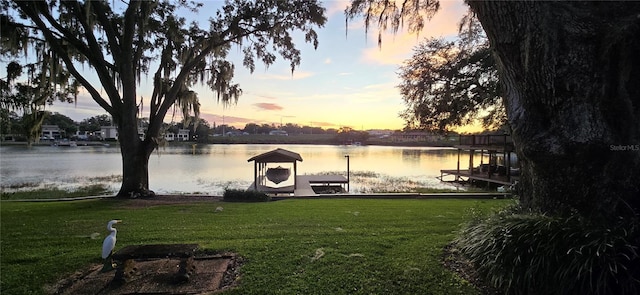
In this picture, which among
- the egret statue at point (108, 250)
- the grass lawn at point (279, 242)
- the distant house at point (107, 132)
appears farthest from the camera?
the distant house at point (107, 132)

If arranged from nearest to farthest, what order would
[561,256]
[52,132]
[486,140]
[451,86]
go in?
1. [561,256]
2. [451,86]
3. [486,140]
4. [52,132]

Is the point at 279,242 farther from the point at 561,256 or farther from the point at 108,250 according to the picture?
the point at 561,256

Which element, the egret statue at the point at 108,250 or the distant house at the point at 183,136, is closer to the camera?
the egret statue at the point at 108,250

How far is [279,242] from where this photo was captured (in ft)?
16.2

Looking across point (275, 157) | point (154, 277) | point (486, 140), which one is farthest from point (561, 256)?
point (486, 140)

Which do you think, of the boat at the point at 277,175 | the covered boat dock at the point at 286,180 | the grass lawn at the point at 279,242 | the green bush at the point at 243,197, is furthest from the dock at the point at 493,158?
the green bush at the point at 243,197

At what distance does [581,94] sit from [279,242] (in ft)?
12.8

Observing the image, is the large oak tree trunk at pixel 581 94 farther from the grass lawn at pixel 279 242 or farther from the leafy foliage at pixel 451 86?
the leafy foliage at pixel 451 86

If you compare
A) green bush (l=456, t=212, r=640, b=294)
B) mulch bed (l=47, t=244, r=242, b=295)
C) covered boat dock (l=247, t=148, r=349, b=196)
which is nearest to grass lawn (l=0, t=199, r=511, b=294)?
mulch bed (l=47, t=244, r=242, b=295)

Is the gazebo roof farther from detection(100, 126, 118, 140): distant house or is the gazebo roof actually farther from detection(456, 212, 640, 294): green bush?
detection(100, 126, 118, 140): distant house

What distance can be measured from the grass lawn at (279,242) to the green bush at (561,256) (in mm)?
441

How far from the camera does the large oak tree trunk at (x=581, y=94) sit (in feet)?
10.3

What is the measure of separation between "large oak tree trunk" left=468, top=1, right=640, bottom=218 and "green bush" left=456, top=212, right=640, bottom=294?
34cm

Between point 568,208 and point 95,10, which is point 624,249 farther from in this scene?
point 95,10
